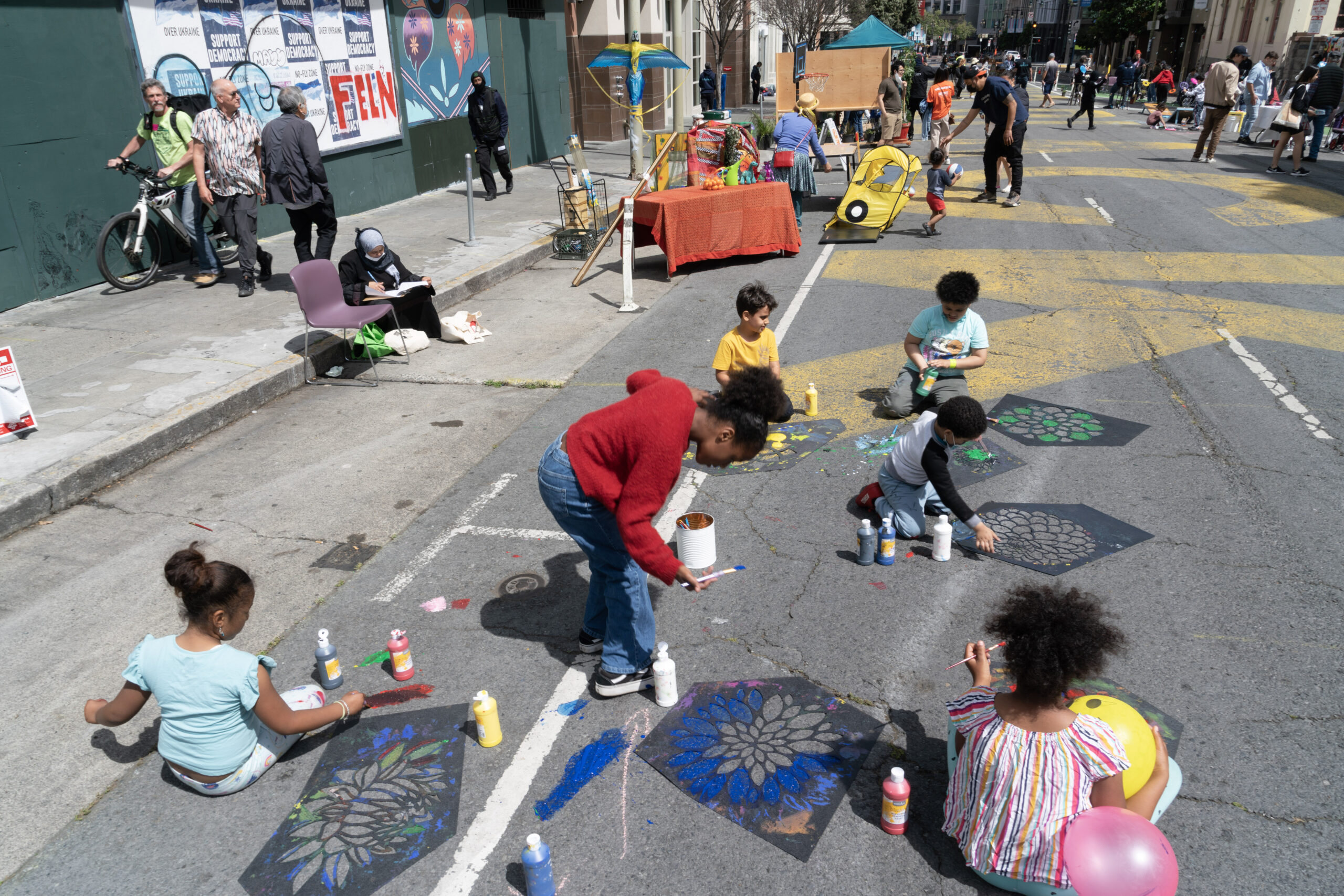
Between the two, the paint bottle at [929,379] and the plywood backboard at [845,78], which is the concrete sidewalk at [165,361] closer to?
the paint bottle at [929,379]

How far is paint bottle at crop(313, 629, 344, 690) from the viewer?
4031 mm

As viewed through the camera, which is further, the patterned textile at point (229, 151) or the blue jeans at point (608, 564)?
the patterned textile at point (229, 151)

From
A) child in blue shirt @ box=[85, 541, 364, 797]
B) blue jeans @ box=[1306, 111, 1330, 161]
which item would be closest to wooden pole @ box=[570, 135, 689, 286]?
child in blue shirt @ box=[85, 541, 364, 797]

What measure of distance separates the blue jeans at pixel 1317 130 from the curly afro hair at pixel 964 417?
→ 60.9 ft

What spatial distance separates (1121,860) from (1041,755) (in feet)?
1.14

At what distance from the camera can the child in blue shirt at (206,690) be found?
3.25m

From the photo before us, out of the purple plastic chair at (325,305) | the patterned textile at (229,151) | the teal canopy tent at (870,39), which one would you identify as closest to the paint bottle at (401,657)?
the purple plastic chair at (325,305)

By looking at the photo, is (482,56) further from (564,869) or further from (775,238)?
(564,869)

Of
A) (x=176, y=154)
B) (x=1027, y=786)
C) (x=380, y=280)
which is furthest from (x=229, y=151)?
(x=1027, y=786)

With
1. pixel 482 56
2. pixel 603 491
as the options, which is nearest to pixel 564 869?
pixel 603 491

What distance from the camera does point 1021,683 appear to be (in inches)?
109

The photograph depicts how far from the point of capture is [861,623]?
4.46 metres

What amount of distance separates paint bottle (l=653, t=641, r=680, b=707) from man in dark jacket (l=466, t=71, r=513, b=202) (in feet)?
43.6

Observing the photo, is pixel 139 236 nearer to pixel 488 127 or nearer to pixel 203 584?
pixel 488 127
